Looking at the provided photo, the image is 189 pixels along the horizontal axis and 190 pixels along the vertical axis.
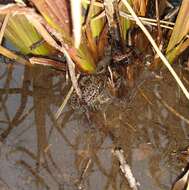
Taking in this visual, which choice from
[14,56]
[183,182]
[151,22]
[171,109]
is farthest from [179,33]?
[14,56]

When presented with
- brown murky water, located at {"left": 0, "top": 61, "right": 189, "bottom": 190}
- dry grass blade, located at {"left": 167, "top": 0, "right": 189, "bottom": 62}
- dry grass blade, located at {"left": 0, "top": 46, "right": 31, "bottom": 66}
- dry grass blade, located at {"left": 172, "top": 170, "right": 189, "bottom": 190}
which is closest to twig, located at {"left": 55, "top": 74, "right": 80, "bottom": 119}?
brown murky water, located at {"left": 0, "top": 61, "right": 189, "bottom": 190}

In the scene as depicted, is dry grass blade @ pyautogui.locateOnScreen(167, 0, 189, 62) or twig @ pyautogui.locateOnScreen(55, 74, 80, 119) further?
twig @ pyautogui.locateOnScreen(55, 74, 80, 119)

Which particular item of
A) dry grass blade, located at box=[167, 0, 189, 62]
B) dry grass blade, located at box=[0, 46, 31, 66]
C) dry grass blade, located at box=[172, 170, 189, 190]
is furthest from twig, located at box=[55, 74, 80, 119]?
dry grass blade, located at box=[172, 170, 189, 190]

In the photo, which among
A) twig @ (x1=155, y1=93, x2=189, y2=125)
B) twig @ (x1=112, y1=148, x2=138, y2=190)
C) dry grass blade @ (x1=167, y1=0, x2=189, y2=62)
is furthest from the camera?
twig @ (x1=155, y1=93, x2=189, y2=125)

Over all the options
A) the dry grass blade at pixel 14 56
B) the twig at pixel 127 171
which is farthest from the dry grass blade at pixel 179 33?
the dry grass blade at pixel 14 56

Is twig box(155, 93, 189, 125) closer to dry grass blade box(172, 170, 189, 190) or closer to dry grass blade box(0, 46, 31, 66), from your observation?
dry grass blade box(172, 170, 189, 190)

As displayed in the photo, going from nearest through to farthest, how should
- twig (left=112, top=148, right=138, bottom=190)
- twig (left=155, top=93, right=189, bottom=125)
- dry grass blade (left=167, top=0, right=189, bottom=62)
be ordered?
dry grass blade (left=167, top=0, right=189, bottom=62), twig (left=112, top=148, right=138, bottom=190), twig (left=155, top=93, right=189, bottom=125)

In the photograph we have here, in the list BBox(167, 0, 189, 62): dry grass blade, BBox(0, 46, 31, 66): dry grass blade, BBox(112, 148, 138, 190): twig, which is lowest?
BBox(112, 148, 138, 190): twig

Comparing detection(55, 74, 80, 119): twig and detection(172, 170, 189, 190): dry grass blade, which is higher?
detection(55, 74, 80, 119): twig

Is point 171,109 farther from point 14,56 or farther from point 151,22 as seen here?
point 14,56
